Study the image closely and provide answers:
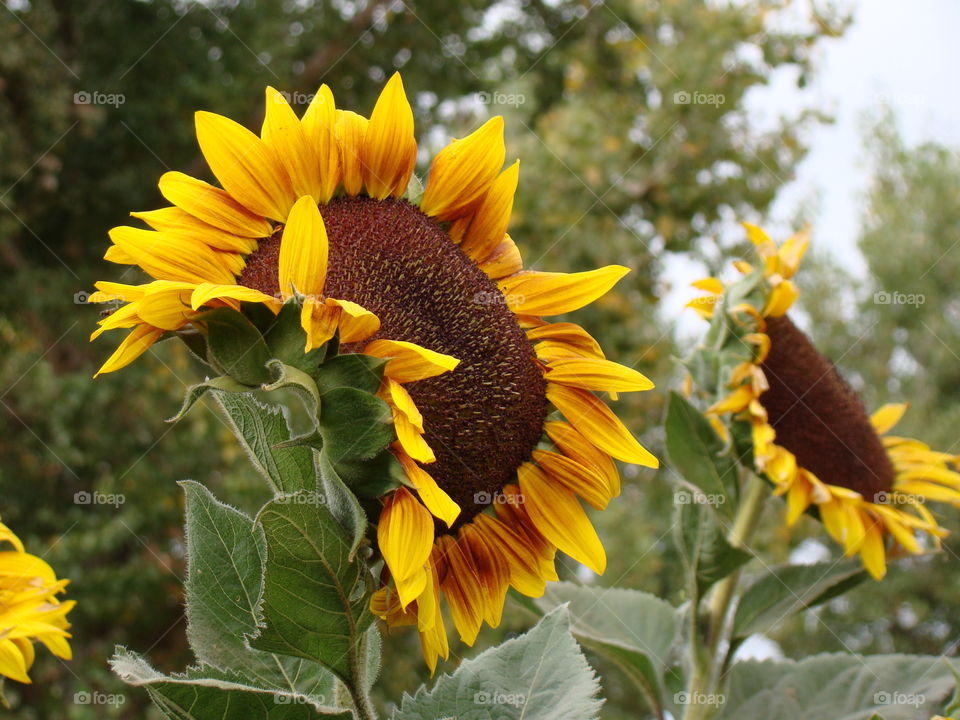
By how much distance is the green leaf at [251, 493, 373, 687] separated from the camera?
618 millimetres

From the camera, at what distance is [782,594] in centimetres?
125

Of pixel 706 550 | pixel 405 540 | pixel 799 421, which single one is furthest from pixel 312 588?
pixel 799 421

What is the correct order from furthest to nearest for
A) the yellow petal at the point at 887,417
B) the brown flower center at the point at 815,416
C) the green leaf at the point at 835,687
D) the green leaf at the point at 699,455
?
the yellow petal at the point at 887,417, the brown flower center at the point at 815,416, the green leaf at the point at 699,455, the green leaf at the point at 835,687

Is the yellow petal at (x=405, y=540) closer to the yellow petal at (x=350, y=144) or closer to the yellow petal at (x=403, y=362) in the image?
the yellow petal at (x=403, y=362)

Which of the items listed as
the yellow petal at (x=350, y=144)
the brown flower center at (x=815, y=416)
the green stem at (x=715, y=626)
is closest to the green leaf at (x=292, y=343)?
the yellow petal at (x=350, y=144)

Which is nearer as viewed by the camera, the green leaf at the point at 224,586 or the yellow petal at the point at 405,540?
the yellow petal at the point at 405,540

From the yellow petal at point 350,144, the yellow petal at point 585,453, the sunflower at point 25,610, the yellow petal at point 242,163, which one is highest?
the yellow petal at point 350,144

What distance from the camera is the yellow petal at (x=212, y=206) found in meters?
0.77

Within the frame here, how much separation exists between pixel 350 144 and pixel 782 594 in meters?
0.77

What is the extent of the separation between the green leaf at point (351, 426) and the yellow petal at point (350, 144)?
263 mm

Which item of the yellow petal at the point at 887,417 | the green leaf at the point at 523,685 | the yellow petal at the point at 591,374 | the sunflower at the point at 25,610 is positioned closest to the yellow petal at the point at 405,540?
the green leaf at the point at 523,685

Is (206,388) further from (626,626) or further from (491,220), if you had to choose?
(626,626)

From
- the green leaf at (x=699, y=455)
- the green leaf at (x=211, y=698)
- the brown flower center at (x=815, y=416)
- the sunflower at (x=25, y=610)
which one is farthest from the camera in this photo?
the brown flower center at (x=815, y=416)

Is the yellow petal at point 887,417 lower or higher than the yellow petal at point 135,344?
higher
